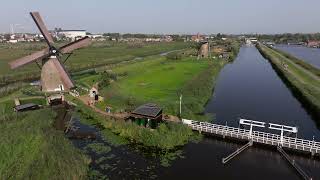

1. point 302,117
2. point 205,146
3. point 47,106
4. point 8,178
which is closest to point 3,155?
point 8,178

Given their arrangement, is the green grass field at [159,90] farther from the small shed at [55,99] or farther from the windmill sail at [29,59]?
the windmill sail at [29,59]

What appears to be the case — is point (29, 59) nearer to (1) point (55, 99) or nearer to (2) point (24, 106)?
(1) point (55, 99)

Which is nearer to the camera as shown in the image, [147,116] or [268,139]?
[268,139]

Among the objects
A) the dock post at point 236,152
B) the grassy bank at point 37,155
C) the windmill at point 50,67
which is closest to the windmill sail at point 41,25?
the windmill at point 50,67

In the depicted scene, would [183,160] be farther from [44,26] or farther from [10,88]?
[10,88]

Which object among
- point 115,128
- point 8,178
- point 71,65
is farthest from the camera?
point 71,65

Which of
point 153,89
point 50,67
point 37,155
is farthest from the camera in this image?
point 153,89

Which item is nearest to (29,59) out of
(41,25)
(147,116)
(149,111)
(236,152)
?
(41,25)
